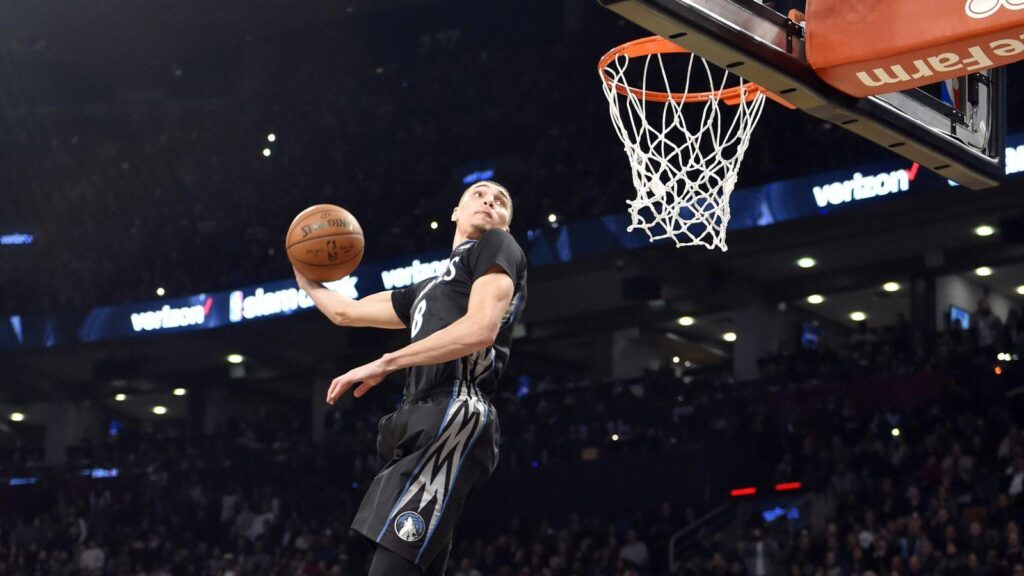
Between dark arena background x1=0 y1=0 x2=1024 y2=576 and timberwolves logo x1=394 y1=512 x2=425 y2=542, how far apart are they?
32.8 feet

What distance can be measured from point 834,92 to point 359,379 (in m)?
2.09

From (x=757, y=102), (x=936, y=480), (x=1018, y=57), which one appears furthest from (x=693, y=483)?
(x=1018, y=57)

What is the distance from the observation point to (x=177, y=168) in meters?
27.7

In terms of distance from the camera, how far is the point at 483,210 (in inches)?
162

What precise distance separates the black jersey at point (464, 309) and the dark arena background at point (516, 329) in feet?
32.1

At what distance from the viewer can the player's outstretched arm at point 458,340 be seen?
3637mm

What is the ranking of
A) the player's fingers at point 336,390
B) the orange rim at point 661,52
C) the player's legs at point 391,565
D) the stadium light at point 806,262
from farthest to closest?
the stadium light at point 806,262, the orange rim at point 661,52, the player's legs at point 391,565, the player's fingers at point 336,390

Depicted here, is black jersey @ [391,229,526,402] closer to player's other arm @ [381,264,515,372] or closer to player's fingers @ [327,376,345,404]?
player's other arm @ [381,264,515,372]

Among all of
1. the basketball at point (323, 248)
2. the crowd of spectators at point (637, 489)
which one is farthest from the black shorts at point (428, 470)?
the crowd of spectators at point (637, 489)

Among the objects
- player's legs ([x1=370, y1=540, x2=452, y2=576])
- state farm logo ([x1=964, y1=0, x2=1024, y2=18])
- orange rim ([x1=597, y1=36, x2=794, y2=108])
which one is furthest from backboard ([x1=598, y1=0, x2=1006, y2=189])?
player's legs ([x1=370, y1=540, x2=452, y2=576])

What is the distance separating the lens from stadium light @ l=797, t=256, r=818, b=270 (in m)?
21.6

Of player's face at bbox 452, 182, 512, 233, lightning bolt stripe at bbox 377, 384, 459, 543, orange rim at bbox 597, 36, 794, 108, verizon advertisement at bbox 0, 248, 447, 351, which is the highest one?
verizon advertisement at bbox 0, 248, 447, 351

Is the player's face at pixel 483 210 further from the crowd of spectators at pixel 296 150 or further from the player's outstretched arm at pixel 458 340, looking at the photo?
the crowd of spectators at pixel 296 150

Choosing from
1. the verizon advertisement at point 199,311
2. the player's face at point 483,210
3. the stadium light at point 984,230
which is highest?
the stadium light at point 984,230
